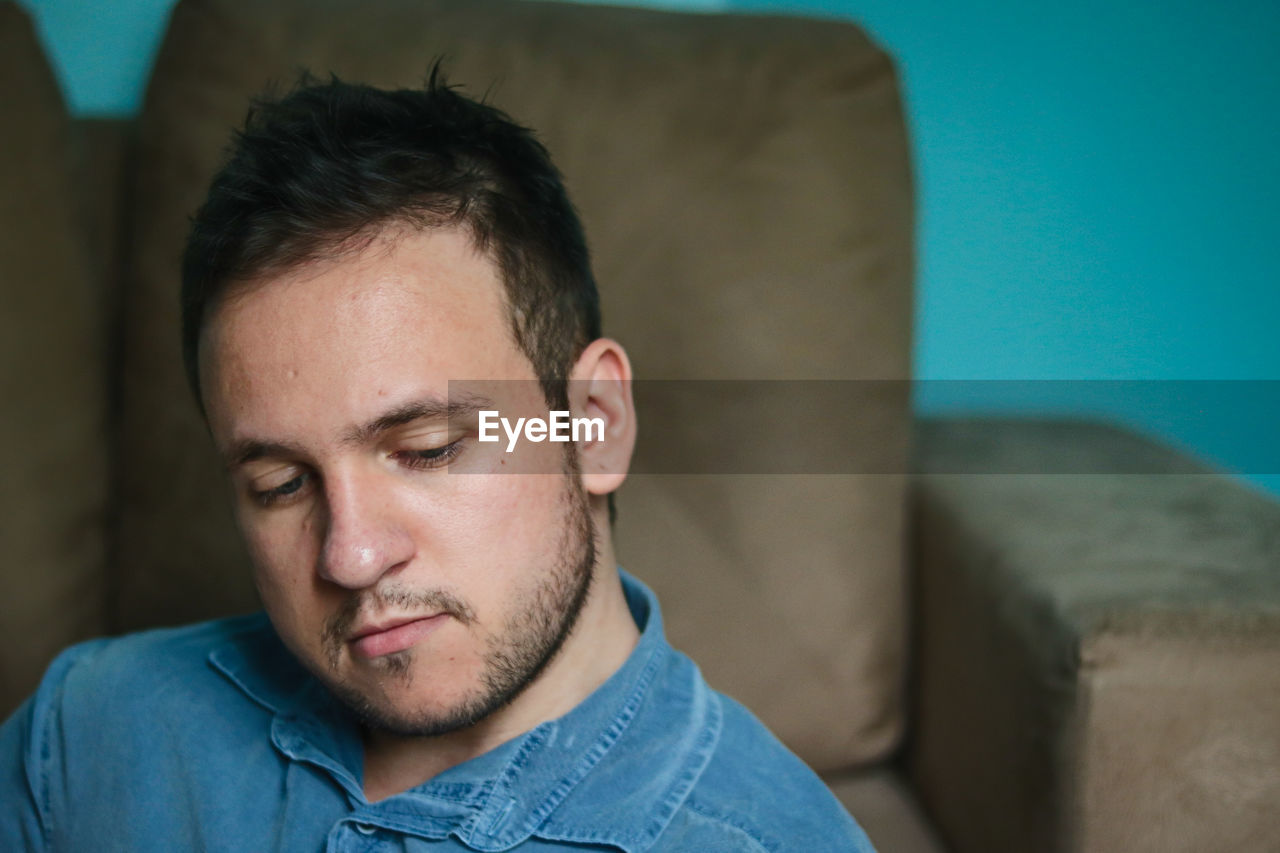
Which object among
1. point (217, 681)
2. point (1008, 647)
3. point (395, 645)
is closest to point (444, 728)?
point (395, 645)

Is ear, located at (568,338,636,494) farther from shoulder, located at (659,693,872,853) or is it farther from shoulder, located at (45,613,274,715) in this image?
shoulder, located at (45,613,274,715)

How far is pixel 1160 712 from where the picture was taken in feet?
2.47

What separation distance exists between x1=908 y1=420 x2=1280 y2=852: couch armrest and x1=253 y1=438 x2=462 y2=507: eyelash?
0.48 meters

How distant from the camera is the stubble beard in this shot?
2.28 feet

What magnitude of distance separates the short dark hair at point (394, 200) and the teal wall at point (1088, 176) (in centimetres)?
62

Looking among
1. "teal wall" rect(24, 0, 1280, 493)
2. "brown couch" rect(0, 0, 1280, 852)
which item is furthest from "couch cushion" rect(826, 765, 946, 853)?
"teal wall" rect(24, 0, 1280, 493)

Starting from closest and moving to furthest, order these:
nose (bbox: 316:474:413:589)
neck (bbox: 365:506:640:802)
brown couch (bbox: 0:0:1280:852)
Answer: nose (bbox: 316:474:413:589)
neck (bbox: 365:506:640:802)
brown couch (bbox: 0:0:1280:852)

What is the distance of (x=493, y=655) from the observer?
0.71m

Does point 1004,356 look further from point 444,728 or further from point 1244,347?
point 444,728

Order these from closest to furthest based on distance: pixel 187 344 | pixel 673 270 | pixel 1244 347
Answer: pixel 187 344
pixel 673 270
pixel 1244 347

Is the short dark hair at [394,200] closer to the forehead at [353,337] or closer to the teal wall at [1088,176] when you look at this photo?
the forehead at [353,337]

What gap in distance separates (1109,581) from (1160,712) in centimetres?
12

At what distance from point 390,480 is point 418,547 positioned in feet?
0.16

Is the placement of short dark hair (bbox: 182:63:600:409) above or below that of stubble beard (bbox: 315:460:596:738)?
above
